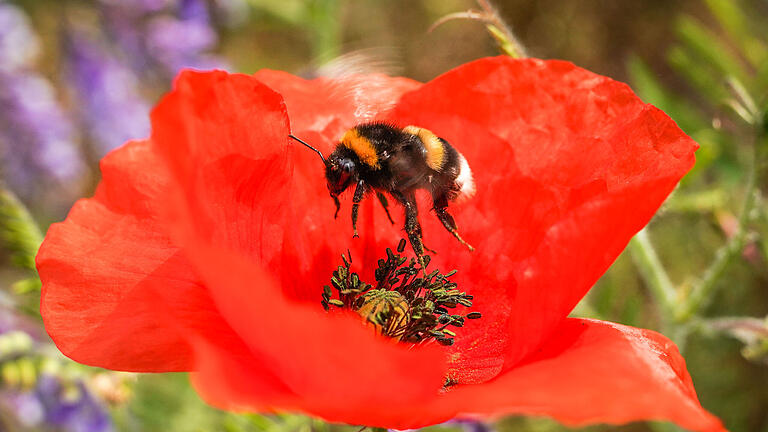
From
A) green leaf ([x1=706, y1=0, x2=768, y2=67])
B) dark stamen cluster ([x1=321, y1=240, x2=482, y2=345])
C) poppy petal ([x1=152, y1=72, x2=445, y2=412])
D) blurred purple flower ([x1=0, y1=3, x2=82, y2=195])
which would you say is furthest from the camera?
blurred purple flower ([x1=0, y1=3, x2=82, y2=195])

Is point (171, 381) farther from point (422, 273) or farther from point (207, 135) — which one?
point (207, 135)

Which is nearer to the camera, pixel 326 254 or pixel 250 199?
pixel 250 199

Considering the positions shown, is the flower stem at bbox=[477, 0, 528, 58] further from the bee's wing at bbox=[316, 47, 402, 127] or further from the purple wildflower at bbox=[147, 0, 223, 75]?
the purple wildflower at bbox=[147, 0, 223, 75]

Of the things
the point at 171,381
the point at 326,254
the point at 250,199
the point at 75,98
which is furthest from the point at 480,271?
the point at 75,98

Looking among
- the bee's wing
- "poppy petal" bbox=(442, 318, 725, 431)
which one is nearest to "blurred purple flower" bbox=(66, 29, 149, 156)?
the bee's wing

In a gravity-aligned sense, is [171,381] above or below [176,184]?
below

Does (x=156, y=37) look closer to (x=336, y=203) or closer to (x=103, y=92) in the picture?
(x=103, y=92)

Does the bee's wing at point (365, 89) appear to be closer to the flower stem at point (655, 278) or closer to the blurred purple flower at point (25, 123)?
the flower stem at point (655, 278)

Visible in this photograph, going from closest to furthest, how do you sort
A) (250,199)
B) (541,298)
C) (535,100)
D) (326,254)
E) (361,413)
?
(361,413) < (541,298) < (250,199) < (535,100) < (326,254)
